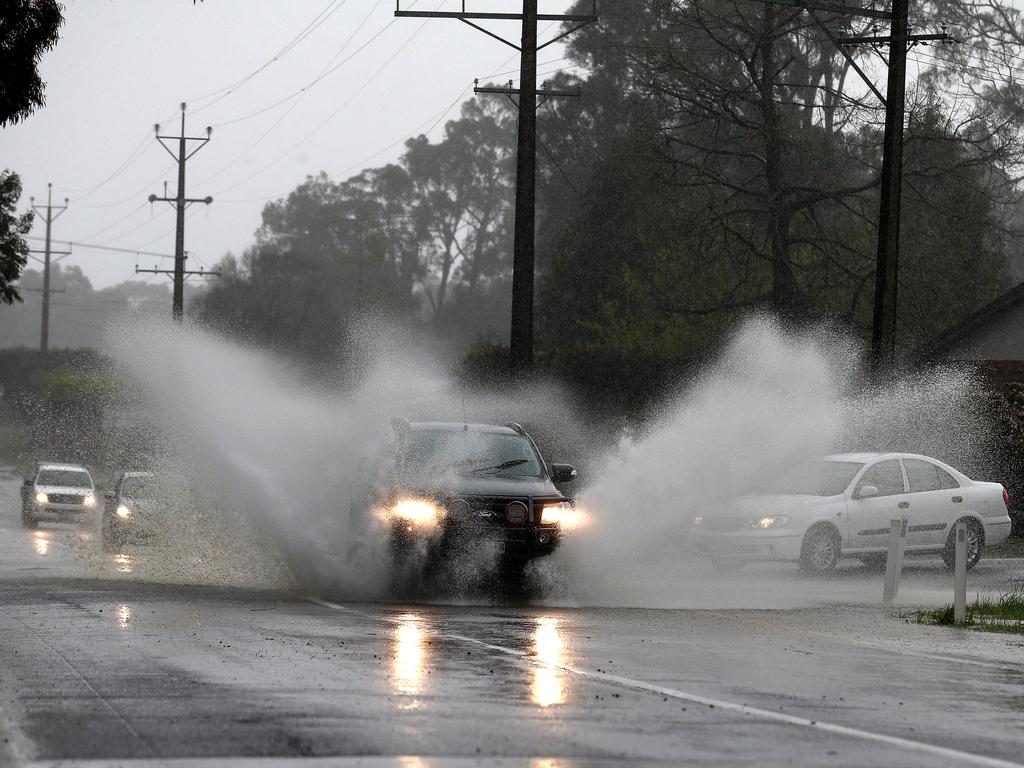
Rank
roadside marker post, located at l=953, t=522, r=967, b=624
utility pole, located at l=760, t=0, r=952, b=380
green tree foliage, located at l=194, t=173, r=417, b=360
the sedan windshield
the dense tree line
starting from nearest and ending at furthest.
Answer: roadside marker post, located at l=953, t=522, r=967, b=624 → the sedan windshield → utility pole, located at l=760, t=0, r=952, b=380 → the dense tree line → green tree foliage, located at l=194, t=173, r=417, b=360

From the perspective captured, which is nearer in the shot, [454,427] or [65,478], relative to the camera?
[454,427]

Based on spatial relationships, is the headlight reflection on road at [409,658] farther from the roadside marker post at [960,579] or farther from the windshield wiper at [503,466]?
the roadside marker post at [960,579]

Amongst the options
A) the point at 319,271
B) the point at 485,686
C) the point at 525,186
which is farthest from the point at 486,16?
the point at 319,271

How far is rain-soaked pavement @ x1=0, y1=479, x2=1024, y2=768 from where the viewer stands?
310 inches

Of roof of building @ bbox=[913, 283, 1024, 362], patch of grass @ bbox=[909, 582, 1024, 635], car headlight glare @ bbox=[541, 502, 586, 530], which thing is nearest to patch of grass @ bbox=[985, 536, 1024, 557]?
roof of building @ bbox=[913, 283, 1024, 362]

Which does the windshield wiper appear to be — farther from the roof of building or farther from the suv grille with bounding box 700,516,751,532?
the roof of building

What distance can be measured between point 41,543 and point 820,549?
16.8 m

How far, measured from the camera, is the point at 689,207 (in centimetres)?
4712

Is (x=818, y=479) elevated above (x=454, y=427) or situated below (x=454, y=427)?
below

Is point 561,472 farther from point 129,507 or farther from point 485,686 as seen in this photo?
point 129,507

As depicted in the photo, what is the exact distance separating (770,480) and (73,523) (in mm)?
25341

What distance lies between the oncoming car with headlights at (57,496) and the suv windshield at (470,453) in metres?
24.6

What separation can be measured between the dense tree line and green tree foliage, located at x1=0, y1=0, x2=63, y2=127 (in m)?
13.1

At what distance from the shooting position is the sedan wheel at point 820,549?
20828 mm
